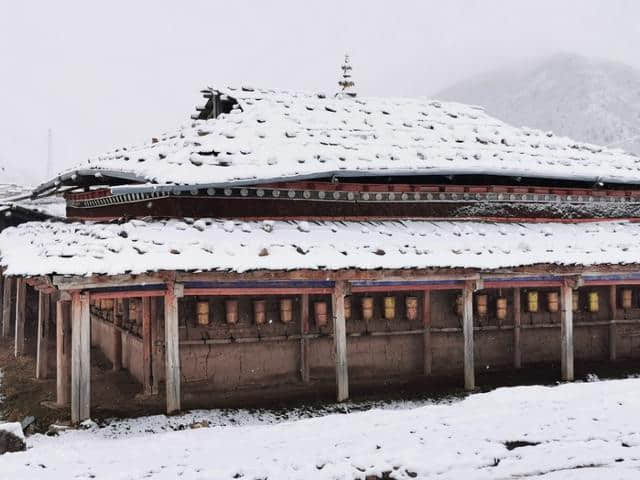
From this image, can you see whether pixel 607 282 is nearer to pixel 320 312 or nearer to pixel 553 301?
pixel 553 301

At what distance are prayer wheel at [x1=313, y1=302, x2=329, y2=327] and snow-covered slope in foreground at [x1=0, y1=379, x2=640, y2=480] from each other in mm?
3793

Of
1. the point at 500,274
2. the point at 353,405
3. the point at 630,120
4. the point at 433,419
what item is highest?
the point at 630,120

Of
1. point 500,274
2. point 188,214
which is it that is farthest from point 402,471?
point 188,214

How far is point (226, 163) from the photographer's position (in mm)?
11680

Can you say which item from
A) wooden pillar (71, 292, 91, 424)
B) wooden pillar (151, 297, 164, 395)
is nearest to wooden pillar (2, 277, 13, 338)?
wooden pillar (151, 297, 164, 395)

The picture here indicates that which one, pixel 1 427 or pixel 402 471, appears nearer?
pixel 402 471

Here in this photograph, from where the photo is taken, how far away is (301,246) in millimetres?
10516

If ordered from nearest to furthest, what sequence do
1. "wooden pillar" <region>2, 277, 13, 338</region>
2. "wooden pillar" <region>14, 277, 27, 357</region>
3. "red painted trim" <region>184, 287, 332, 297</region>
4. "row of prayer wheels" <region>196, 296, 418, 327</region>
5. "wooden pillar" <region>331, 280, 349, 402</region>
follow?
1. "red painted trim" <region>184, 287, 332, 297</region>
2. "wooden pillar" <region>331, 280, 349, 402</region>
3. "row of prayer wheels" <region>196, 296, 418, 327</region>
4. "wooden pillar" <region>14, 277, 27, 357</region>
5. "wooden pillar" <region>2, 277, 13, 338</region>

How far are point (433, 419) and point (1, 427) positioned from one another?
5159 mm

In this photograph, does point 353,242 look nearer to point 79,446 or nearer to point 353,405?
point 353,405

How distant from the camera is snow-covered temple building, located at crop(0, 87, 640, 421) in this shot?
32.3 feet

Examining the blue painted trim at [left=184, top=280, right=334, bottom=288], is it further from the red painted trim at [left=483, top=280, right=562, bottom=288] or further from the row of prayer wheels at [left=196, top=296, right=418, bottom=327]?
the red painted trim at [left=483, top=280, right=562, bottom=288]

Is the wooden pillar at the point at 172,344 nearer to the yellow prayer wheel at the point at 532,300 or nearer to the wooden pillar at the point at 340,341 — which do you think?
the wooden pillar at the point at 340,341

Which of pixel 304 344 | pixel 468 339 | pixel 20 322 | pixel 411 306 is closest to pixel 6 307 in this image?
pixel 20 322
